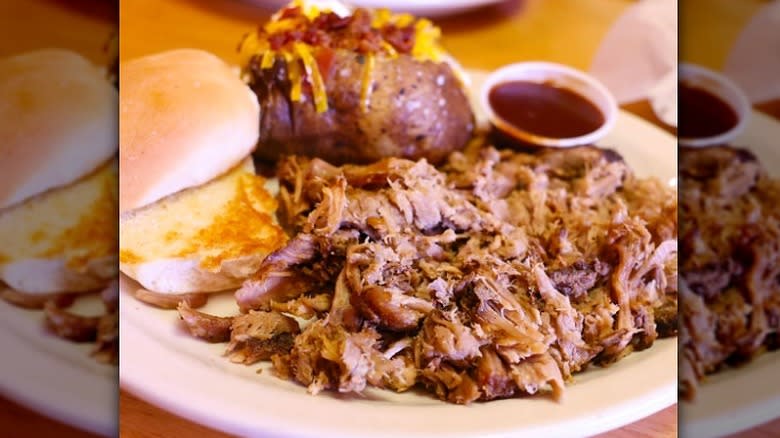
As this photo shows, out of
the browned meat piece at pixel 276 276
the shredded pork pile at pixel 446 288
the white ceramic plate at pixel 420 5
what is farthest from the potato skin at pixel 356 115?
the white ceramic plate at pixel 420 5

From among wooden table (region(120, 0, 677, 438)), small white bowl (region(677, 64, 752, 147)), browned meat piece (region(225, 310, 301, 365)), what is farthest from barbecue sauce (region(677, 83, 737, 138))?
browned meat piece (region(225, 310, 301, 365))

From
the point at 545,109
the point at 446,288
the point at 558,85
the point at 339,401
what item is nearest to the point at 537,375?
the point at 446,288

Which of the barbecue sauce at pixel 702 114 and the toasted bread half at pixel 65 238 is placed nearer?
the toasted bread half at pixel 65 238

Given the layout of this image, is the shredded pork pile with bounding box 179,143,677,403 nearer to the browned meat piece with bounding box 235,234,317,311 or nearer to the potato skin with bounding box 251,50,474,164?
the browned meat piece with bounding box 235,234,317,311

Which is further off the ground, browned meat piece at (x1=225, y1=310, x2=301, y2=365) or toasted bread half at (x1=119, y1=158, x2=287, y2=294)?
toasted bread half at (x1=119, y1=158, x2=287, y2=294)

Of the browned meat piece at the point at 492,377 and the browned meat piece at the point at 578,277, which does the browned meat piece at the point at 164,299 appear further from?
the browned meat piece at the point at 578,277

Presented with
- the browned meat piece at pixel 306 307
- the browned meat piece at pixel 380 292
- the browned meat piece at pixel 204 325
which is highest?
the browned meat piece at pixel 380 292

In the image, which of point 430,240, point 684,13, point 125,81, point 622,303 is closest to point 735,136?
point 684,13
